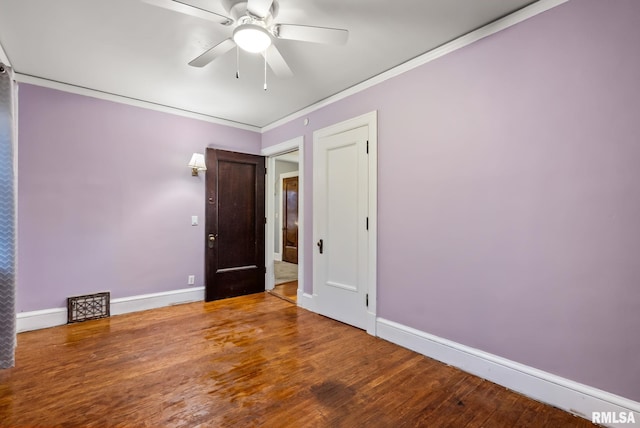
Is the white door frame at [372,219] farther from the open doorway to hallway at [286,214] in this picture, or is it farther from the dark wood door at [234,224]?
the open doorway to hallway at [286,214]

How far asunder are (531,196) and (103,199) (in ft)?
14.2

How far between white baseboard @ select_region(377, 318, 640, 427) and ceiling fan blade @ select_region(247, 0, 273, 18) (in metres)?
2.75

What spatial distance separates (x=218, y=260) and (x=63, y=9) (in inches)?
120

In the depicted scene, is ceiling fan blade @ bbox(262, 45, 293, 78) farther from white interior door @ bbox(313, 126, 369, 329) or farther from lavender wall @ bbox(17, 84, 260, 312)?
lavender wall @ bbox(17, 84, 260, 312)

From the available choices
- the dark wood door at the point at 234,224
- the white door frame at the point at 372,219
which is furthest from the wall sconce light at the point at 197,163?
the white door frame at the point at 372,219

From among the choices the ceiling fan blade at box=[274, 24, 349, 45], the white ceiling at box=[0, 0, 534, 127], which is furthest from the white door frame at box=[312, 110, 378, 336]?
the ceiling fan blade at box=[274, 24, 349, 45]

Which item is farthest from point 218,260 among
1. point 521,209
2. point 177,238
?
point 521,209

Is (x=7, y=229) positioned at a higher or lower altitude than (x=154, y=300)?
higher

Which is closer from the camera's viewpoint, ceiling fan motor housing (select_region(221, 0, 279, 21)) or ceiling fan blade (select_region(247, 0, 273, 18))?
ceiling fan blade (select_region(247, 0, 273, 18))

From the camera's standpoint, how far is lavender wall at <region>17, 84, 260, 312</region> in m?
3.08

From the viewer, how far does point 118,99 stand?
3531 mm

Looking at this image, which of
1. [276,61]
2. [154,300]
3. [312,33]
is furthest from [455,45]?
[154,300]

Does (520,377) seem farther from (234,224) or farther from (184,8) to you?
(234,224)

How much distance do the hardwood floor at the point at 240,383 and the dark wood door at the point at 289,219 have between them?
153 inches
